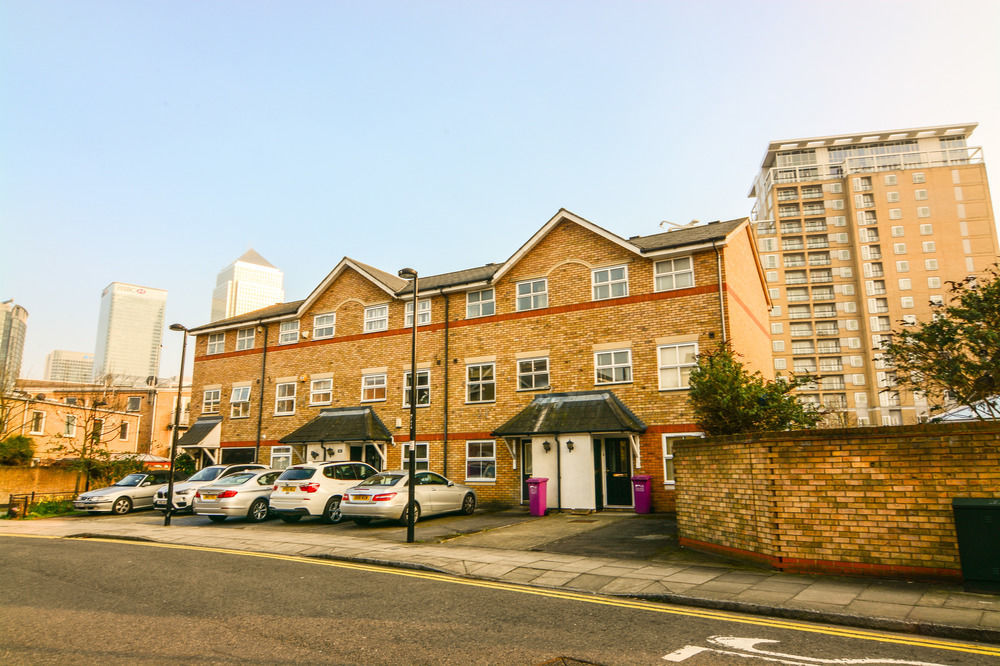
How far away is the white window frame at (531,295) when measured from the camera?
23.3m

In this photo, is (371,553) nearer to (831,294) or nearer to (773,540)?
(773,540)

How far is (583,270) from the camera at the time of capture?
22.6m

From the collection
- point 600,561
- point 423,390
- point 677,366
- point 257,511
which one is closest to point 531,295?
point 423,390

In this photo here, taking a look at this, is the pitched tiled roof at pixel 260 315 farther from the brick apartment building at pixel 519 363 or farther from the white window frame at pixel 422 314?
the white window frame at pixel 422 314

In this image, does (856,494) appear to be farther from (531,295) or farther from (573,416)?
(531,295)

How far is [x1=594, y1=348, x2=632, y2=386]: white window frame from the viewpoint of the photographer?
2089 cm

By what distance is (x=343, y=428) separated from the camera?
2536 cm

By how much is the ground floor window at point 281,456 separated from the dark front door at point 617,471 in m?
15.0

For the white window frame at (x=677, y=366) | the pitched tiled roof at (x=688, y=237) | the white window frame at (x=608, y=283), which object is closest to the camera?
the white window frame at (x=677, y=366)

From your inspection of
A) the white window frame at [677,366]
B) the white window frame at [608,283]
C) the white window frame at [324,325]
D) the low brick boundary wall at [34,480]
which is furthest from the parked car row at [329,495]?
the low brick boundary wall at [34,480]

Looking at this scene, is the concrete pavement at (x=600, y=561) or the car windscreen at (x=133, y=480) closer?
the concrete pavement at (x=600, y=561)

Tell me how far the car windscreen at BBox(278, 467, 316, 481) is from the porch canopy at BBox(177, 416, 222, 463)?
563 inches

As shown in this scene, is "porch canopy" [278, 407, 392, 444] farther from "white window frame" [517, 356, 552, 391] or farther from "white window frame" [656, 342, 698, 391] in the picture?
"white window frame" [656, 342, 698, 391]

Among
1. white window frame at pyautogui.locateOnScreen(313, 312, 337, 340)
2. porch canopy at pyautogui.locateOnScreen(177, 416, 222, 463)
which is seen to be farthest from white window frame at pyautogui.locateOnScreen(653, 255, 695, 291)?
porch canopy at pyautogui.locateOnScreen(177, 416, 222, 463)
